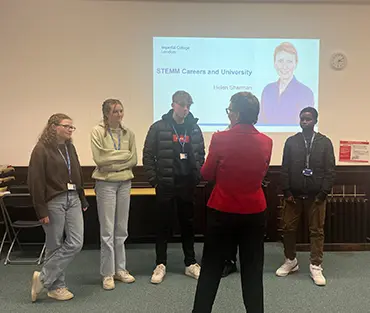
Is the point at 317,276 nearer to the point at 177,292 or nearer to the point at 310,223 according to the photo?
the point at 310,223

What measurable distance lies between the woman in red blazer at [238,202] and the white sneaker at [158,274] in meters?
1.12

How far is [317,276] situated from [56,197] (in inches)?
90.7

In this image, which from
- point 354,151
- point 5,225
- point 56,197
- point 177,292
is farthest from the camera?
point 354,151

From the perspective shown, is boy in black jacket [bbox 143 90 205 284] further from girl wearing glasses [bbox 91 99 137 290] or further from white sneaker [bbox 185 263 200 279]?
girl wearing glasses [bbox 91 99 137 290]

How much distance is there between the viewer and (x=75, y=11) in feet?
14.6

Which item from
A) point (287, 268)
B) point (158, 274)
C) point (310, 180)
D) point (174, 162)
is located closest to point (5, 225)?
point (158, 274)

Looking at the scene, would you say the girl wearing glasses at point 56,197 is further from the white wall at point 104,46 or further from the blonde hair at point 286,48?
the blonde hair at point 286,48

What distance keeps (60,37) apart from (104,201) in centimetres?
231

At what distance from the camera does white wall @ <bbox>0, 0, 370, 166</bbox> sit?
175 inches

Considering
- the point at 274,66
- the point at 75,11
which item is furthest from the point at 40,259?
the point at 274,66

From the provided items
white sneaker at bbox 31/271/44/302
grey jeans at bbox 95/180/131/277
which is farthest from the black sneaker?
white sneaker at bbox 31/271/44/302

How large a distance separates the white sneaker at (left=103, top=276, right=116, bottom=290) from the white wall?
177 cm

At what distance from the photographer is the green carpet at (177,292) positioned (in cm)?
286

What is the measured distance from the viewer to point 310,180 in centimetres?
339
